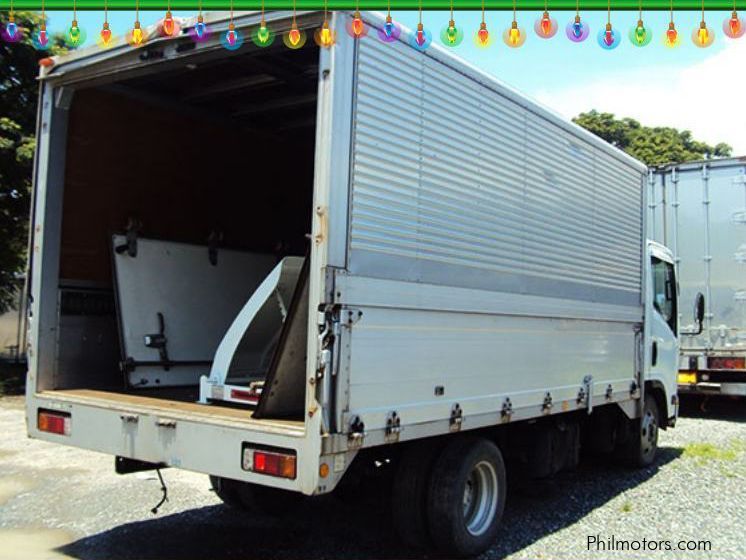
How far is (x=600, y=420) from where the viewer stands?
741cm

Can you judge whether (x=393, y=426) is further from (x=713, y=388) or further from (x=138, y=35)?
(x=713, y=388)

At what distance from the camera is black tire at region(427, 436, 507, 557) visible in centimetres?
460

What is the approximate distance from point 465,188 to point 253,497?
108 inches

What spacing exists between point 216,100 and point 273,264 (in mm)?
1533

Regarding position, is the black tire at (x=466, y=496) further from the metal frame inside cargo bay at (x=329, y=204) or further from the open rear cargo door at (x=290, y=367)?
the open rear cargo door at (x=290, y=367)

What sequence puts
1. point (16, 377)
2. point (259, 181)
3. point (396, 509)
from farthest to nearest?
point (16, 377) → point (259, 181) → point (396, 509)

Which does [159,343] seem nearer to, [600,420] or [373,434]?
[373,434]

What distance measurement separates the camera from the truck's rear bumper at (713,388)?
11242 millimetres

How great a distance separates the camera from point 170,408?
14.8 feet

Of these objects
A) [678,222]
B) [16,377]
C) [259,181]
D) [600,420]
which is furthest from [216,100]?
[16,377]

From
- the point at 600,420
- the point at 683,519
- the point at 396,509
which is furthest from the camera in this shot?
the point at 600,420

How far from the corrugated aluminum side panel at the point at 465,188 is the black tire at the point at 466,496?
1118 millimetres

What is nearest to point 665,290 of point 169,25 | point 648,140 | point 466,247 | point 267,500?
point 466,247

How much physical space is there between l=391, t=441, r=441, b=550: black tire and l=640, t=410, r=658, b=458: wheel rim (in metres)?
3.91
